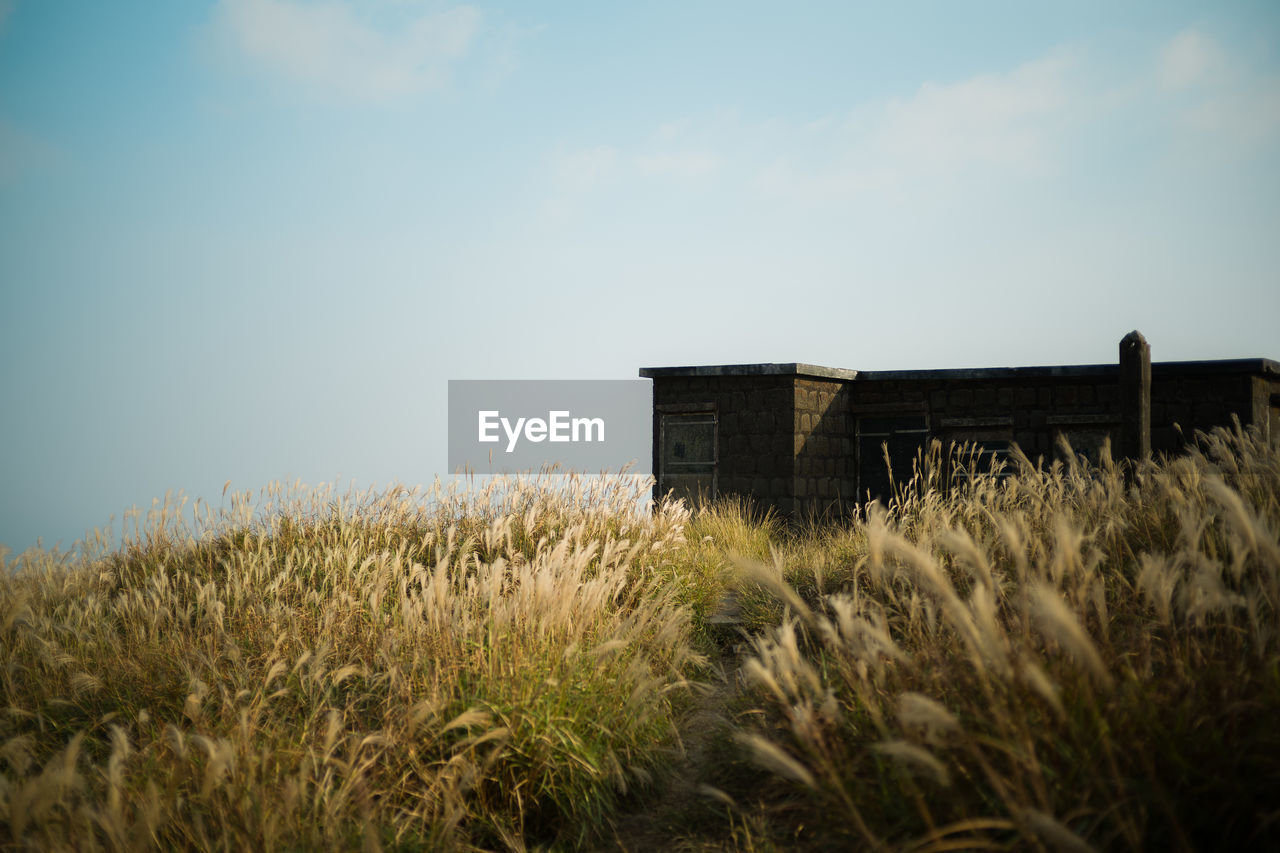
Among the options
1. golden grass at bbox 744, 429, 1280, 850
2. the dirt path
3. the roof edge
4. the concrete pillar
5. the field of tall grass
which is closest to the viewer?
golden grass at bbox 744, 429, 1280, 850

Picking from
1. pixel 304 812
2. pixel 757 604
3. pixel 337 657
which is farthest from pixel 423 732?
pixel 757 604

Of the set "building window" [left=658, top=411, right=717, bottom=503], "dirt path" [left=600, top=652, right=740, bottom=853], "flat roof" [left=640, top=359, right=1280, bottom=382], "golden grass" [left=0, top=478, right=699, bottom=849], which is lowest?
"dirt path" [left=600, top=652, right=740, bottom=853]

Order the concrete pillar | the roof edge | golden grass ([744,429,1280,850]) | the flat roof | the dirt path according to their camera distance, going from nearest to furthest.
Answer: golden grass ([744,429,1280,850]) → the dirt path → the concrete pillar → the flat roof → the roof edge

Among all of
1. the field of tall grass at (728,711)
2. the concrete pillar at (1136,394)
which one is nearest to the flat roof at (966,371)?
the concrete pillar at (1136,394)

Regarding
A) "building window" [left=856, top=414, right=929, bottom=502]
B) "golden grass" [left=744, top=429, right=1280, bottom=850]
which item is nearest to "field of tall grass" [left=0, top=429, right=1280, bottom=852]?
"golden grass" [left=744, top=429, right=1280, bottom=850]

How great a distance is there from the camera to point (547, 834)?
3141 millimetres

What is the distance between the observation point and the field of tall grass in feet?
6.70

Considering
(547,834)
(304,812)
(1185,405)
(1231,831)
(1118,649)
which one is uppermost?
(1185,405)

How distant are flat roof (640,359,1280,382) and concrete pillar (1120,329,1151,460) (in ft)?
10.8

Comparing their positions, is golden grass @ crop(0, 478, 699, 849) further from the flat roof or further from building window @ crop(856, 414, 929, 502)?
building window @ crop(856, 414, 929, 502)

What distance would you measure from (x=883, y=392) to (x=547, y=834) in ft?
39.2

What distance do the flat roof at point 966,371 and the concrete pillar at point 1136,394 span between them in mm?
3282

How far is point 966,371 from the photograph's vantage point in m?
13.1

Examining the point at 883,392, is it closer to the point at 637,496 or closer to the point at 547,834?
the point at 637,496
